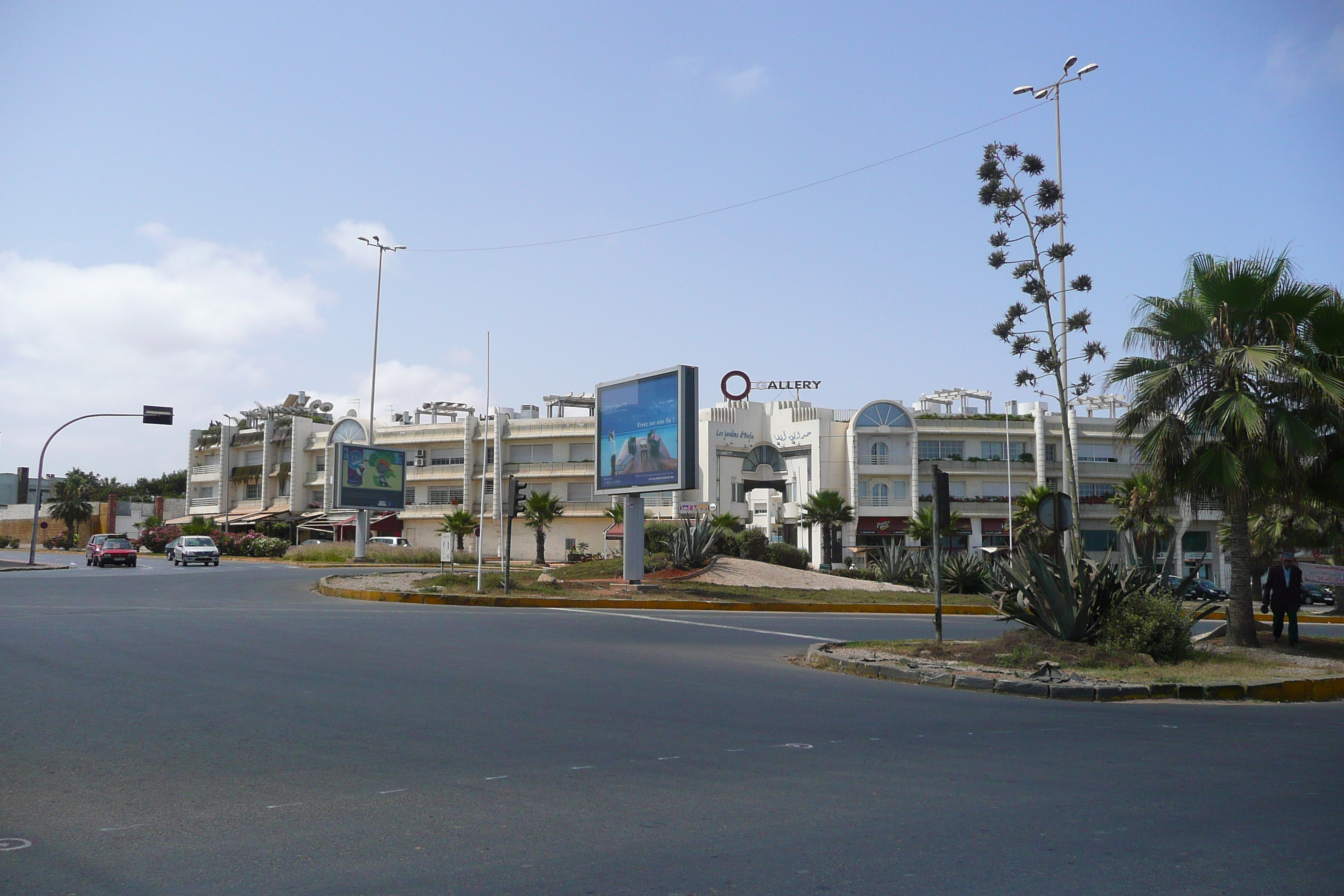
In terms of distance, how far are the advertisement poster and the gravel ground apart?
13.1 feet

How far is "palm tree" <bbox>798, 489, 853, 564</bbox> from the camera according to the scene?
192 feet

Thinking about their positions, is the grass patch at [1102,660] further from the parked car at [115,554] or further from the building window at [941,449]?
the building window at [941,449]

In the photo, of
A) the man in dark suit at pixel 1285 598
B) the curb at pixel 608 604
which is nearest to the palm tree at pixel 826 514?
the curb at pixel 608 604

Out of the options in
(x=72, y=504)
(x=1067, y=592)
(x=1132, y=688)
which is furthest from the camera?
(x=72, y=504)

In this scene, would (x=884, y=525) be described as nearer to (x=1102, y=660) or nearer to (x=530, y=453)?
(x=530, y=453)

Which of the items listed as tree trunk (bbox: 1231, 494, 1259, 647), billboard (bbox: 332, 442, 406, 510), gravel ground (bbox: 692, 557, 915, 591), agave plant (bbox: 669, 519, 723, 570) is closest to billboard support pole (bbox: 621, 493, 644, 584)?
gravel ground (bbox: 692, 557, 915, 591)

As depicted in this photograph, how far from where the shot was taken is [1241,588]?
14.1 meters

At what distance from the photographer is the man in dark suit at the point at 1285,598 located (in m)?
14.7

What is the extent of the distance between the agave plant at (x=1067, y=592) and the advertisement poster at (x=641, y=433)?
45.5 ft

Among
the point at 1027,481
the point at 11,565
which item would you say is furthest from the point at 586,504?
the point at 11,565

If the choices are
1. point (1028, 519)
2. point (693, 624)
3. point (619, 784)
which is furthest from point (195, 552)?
point (619, 784)

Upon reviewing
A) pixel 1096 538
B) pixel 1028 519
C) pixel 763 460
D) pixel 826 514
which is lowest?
pixel 1096 538

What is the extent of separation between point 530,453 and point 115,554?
1317 inches

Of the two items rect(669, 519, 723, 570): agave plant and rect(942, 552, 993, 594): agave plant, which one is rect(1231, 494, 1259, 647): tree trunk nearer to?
rect(942, 552, 993, 594): agave plant
